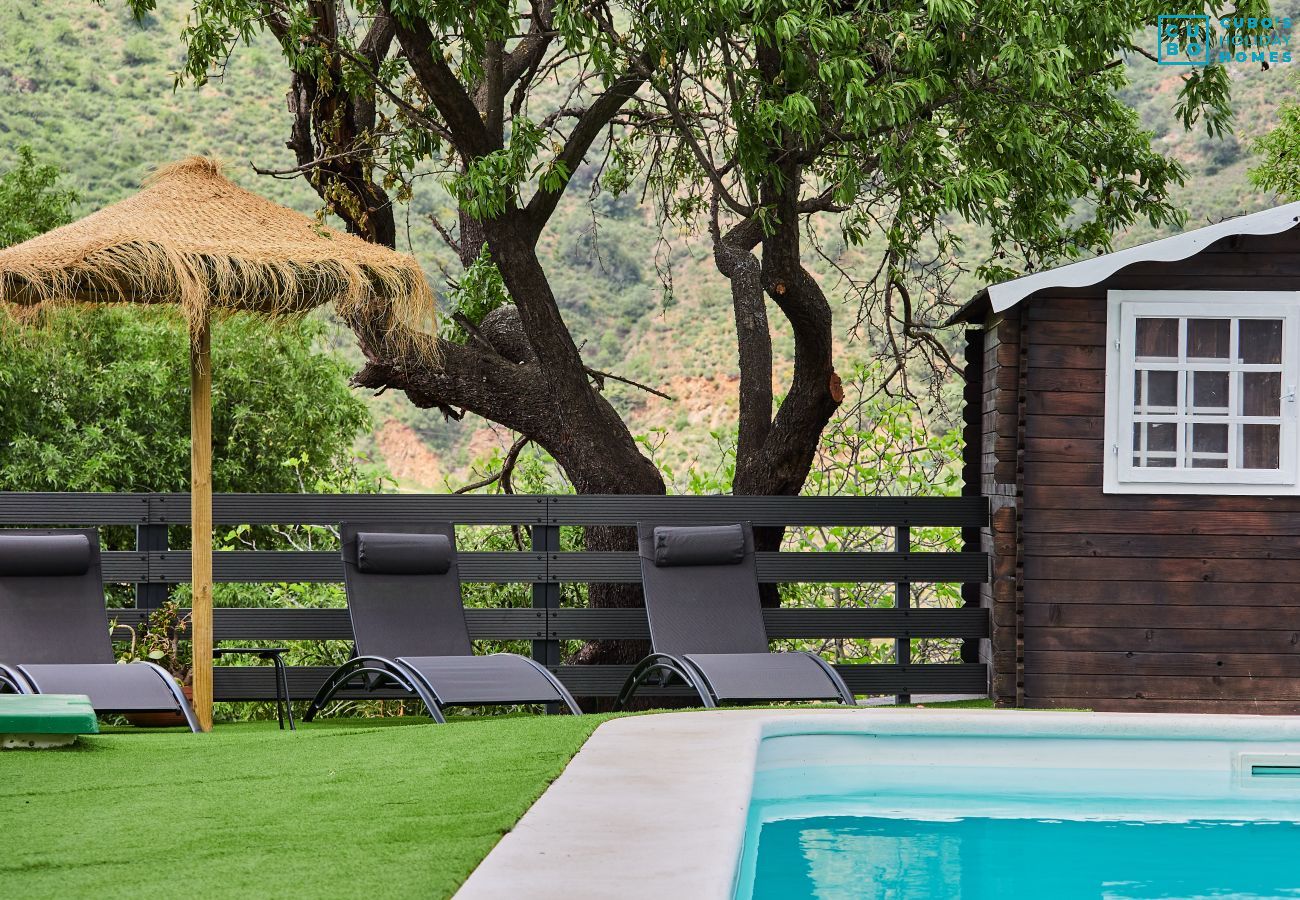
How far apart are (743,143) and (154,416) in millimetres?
9885

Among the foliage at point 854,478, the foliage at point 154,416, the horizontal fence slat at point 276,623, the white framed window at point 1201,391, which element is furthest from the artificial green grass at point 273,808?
the foliage at point 154,416

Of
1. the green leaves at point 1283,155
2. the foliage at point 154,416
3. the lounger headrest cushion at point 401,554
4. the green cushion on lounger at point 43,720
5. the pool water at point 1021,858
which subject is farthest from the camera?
the green leaves at point 1283,155

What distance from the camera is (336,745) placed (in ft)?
17.0

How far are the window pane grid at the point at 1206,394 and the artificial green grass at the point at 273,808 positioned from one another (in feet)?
11.2

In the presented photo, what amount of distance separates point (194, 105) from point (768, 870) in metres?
26.0

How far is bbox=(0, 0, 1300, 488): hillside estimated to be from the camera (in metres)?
25.2

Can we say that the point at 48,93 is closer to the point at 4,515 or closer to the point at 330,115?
the point at 330,115

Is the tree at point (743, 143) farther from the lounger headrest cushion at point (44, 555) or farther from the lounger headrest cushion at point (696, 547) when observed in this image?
the lounger headrest cushion at point (44, 555)

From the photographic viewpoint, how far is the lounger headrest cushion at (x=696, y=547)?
6.94 m

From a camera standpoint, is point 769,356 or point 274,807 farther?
point 769,356

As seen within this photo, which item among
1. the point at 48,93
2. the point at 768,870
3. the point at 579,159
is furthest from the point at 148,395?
the point at 48,93

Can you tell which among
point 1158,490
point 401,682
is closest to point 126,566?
point 401,682

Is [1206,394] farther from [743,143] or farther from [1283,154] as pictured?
[1283,154]

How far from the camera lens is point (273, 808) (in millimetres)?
3922
